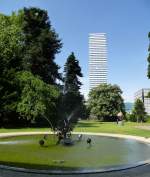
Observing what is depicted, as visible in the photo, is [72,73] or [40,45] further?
[72,73]

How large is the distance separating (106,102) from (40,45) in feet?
146

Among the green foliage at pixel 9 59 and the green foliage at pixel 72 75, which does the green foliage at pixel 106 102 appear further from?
the green foliage at pixel 9 59

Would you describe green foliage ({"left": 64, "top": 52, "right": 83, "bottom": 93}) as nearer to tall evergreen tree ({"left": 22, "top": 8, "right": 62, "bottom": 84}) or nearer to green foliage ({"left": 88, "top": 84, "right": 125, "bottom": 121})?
green foliage ({"left": 88, "top": 84, "right": 125, "bottom": 121})

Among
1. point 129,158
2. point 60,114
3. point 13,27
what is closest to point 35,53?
point 13,27

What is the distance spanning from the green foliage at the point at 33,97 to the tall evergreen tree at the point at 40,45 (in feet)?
20.6

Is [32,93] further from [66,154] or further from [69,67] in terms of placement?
[69,67]

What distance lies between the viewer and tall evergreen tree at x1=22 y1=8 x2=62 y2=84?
52594 mm

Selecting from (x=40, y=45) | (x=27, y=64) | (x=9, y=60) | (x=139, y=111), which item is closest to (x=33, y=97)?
(x=9, y=60)

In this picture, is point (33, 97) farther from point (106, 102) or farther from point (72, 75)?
point (106, 102)

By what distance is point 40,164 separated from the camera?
15.3 metres

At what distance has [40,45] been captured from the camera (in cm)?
5250

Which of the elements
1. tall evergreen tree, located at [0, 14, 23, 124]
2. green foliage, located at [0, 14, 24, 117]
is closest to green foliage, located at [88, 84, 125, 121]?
green foliage, located at [0, 14, 24, 117]

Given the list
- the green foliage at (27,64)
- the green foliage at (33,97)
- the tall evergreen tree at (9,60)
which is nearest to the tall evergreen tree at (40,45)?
the green foliage at (27,64)

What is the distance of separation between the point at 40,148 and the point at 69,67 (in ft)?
196
